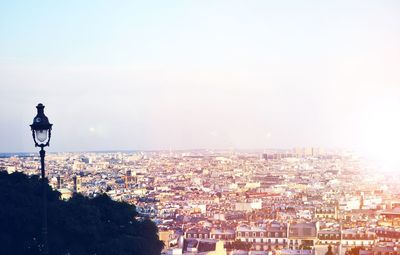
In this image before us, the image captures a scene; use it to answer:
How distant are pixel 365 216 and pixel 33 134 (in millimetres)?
58581

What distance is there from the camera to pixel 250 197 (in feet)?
273

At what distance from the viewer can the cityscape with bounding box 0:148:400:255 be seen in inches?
1845

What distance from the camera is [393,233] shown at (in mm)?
48688

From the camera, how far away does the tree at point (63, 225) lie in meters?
18.5

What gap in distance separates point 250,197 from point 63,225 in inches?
2529

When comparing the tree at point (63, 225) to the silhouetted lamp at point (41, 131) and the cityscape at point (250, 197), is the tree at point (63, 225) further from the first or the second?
the silhouetted lamp at point (41, 131)

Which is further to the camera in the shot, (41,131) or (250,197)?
(250,197)

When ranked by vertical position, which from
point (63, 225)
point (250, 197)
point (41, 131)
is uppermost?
point (41, 131)

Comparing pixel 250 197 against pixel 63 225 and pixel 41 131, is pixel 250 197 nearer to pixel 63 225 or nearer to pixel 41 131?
pixel 63 225

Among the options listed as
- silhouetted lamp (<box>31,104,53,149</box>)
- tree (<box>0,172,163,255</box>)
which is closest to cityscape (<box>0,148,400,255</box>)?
tree (<box>0,172,163,255</box>)

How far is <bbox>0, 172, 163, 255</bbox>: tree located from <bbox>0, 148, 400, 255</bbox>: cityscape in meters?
5.55

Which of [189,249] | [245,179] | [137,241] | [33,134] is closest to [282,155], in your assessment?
[245,179]

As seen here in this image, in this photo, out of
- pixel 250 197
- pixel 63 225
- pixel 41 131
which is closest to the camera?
pixel 41 131

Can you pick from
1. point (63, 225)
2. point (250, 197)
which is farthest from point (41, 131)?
point (250, 197)
